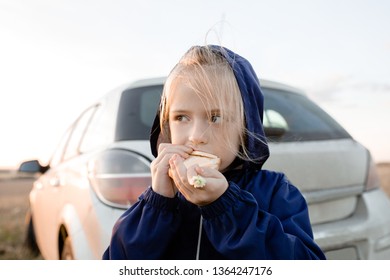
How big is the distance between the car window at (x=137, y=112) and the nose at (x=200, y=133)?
70cm

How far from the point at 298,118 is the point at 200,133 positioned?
3.81ft

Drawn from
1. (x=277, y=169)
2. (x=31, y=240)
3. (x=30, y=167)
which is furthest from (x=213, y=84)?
(x=31, y=240)

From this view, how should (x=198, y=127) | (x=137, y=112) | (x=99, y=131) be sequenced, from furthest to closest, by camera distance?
(x=99, y=131) < (x=137, y=112) < (x=198, y=127)

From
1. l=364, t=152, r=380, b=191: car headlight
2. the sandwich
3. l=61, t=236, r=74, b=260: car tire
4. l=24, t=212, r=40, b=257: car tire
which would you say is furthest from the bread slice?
l=24, t=212, r=40, b=257: car tire

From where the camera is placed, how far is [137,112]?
6.68 feet

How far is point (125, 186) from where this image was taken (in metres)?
1.85

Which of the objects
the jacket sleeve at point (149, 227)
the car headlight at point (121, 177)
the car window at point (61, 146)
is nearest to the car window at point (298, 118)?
the car headlight at point (121, 177)

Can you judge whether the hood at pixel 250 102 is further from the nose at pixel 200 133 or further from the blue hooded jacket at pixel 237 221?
the nose at pixel 200 133

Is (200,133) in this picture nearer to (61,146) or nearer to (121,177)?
(121,177)

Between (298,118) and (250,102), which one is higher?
(250,102)

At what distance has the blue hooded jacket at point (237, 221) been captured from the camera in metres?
1.17

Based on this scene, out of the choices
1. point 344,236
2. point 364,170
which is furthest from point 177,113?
point 364,170

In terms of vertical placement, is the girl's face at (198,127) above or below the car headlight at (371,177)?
above

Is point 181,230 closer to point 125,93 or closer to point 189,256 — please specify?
point 189,256
